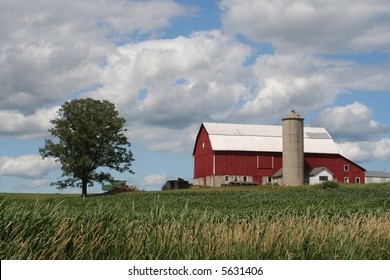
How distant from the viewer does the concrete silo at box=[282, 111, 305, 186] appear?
76.6 meters

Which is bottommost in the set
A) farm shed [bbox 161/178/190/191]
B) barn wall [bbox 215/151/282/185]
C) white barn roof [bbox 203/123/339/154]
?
farm shed [bbox 161/178/190/191]

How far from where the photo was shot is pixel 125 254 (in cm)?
1154

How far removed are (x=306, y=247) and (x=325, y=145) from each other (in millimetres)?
74017

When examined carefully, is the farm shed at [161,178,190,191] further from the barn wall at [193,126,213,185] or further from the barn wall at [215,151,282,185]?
the barn wall at [215,151,282,185]

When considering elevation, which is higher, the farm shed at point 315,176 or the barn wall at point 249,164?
the barn wall at point 249,164

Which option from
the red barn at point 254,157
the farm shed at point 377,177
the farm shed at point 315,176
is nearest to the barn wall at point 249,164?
the red barn at point 254,157

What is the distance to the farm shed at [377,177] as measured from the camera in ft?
338

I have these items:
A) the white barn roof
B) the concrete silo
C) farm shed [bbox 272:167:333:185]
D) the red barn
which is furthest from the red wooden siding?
the concrete silo

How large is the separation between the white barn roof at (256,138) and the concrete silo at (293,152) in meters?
4.25

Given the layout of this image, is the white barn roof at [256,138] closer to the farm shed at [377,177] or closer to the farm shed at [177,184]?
the farm shed at [177,184]

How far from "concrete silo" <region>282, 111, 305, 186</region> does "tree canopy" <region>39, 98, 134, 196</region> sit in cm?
2019

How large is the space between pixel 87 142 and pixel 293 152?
1041 inches

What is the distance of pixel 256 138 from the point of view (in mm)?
82375

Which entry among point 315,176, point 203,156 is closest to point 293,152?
point 315,176
